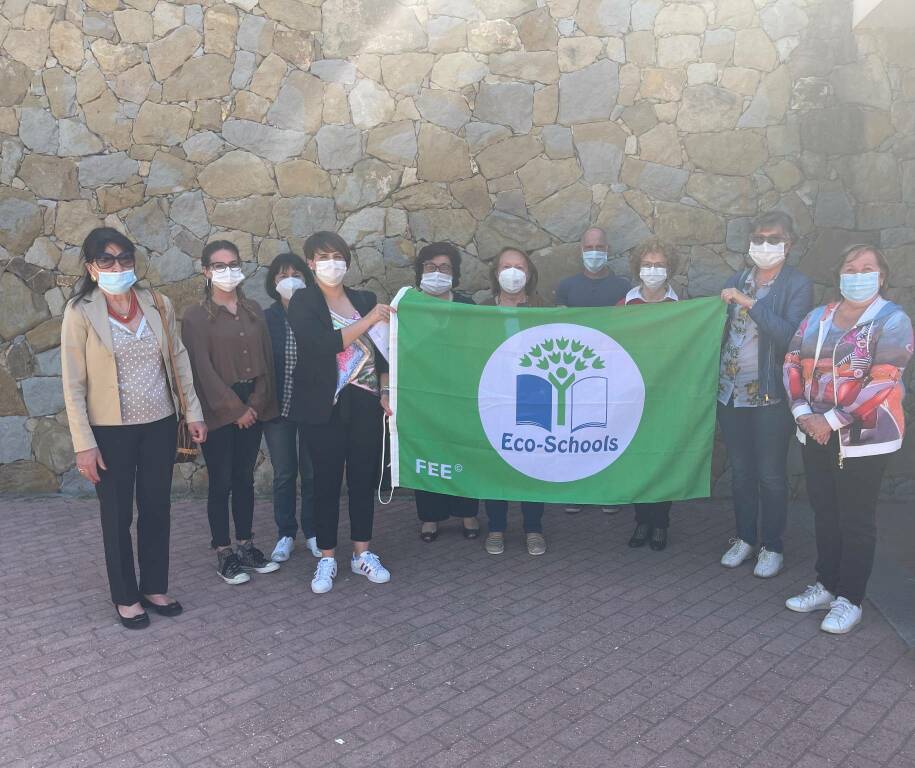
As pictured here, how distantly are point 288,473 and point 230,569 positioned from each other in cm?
72

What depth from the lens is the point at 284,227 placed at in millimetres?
6391

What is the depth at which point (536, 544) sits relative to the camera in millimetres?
5172

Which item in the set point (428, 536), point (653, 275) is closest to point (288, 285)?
point (428, 536)

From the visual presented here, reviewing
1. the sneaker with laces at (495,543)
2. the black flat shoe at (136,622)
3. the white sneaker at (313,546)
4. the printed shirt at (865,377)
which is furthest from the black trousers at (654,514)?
the black flat shoe at (136,622)

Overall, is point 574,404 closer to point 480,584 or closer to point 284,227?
point 480,584

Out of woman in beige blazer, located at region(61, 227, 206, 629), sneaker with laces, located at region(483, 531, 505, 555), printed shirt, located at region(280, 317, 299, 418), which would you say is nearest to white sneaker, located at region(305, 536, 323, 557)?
printed shirt, located at region(280, 317, 299, 418)

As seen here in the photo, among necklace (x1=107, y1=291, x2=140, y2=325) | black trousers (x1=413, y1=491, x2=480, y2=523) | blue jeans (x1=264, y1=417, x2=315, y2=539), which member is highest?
necklace (x1=107, y1=291, x2=140, y2=325)

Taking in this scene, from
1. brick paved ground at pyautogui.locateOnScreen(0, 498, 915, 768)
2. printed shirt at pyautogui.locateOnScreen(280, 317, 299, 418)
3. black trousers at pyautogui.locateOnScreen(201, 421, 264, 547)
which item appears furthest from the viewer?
printed shirt at pyautogui.locateOnScreen(280, 317, 299, 418)

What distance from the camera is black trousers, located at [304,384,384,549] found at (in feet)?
14.9

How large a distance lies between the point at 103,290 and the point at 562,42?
394 centimetres

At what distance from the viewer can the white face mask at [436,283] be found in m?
5.10

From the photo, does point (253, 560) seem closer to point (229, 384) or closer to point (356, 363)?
point (229, 384)

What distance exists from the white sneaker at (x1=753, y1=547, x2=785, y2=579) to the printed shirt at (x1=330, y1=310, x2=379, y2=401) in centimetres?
248

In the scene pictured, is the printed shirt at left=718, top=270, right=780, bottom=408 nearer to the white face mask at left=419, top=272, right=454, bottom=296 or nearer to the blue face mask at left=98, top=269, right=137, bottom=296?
the white face mask at left=419, top=272, right=454, bottom=296
